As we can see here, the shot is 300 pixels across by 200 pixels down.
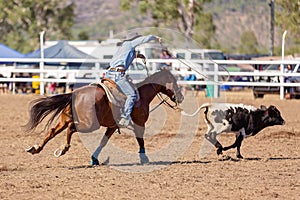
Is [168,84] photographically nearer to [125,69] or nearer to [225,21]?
[125,69]

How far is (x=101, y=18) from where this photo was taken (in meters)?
172

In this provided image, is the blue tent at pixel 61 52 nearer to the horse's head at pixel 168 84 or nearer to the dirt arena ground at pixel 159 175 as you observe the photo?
the dirt arena ground at pixel 159 175

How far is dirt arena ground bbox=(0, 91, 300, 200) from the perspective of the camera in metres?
7.62

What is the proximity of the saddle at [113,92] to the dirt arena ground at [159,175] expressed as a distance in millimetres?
864

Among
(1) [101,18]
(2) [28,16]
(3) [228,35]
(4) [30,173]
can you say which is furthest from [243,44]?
(1) [101,18]

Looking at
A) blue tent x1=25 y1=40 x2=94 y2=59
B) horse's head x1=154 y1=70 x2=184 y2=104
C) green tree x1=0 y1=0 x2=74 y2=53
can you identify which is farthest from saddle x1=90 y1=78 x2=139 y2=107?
green tree x1=0 y1=0 x2=74 y2=53

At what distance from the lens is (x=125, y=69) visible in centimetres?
964

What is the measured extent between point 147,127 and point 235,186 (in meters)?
7.03

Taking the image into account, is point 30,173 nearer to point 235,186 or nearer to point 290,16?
point 235,186

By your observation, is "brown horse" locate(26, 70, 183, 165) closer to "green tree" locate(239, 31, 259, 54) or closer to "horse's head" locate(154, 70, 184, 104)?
"horse's head" locate(154, 70, 184, 104)

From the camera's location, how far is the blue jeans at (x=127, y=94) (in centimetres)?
963

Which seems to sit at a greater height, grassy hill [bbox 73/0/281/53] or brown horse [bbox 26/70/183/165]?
grassy hill [bbox 73/0/281/53]

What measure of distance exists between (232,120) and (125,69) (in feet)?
5.90

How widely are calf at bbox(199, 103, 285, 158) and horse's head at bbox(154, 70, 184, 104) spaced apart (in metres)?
0.40
